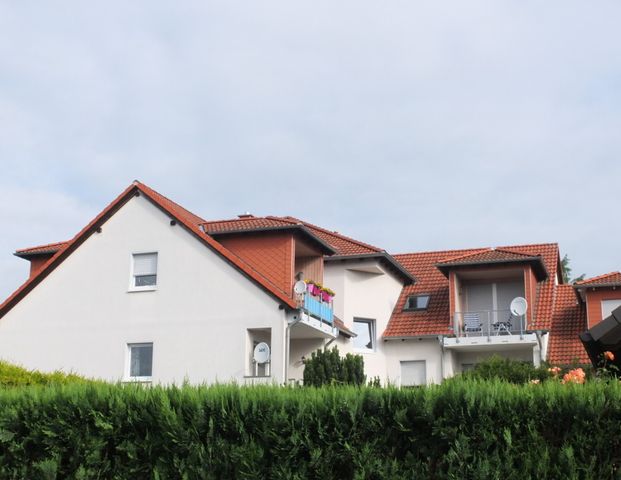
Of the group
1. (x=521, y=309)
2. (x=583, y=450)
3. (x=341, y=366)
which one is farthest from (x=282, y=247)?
(x=583, y=450)

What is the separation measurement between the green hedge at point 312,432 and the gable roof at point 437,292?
23337 millimetres

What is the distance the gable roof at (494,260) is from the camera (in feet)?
109

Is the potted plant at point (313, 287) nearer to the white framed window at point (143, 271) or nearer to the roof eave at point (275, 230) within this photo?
the roof eave at point (275, 230)

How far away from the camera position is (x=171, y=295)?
28016mm

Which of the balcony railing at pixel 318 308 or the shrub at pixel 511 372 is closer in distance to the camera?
the shrub at pixel 511 372

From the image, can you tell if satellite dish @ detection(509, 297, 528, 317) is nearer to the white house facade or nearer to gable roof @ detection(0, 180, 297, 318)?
the white house facade

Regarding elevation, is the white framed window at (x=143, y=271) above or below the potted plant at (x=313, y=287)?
above

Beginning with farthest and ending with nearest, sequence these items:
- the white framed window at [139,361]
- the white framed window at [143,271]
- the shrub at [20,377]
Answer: the white framed window at [143,271] < the white framed window at [139,361] < the shrub at [20,377]

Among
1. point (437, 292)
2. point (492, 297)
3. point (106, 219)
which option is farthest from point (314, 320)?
point (437, 292)

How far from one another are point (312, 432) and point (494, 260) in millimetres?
23609

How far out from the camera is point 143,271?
28.8 metres

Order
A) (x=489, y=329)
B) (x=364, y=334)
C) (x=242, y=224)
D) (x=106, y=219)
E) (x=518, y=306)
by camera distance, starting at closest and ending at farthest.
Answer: (x=106, y=219) → (x=242, y=224) → (x=518, y=306) → (x=489, y=329) → (x=364, y=334)

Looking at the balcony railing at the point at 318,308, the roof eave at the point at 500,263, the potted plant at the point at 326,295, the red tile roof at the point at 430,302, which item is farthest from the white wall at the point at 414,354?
the potted plant at the point at 326,295

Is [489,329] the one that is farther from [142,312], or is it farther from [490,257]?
[142,312]
